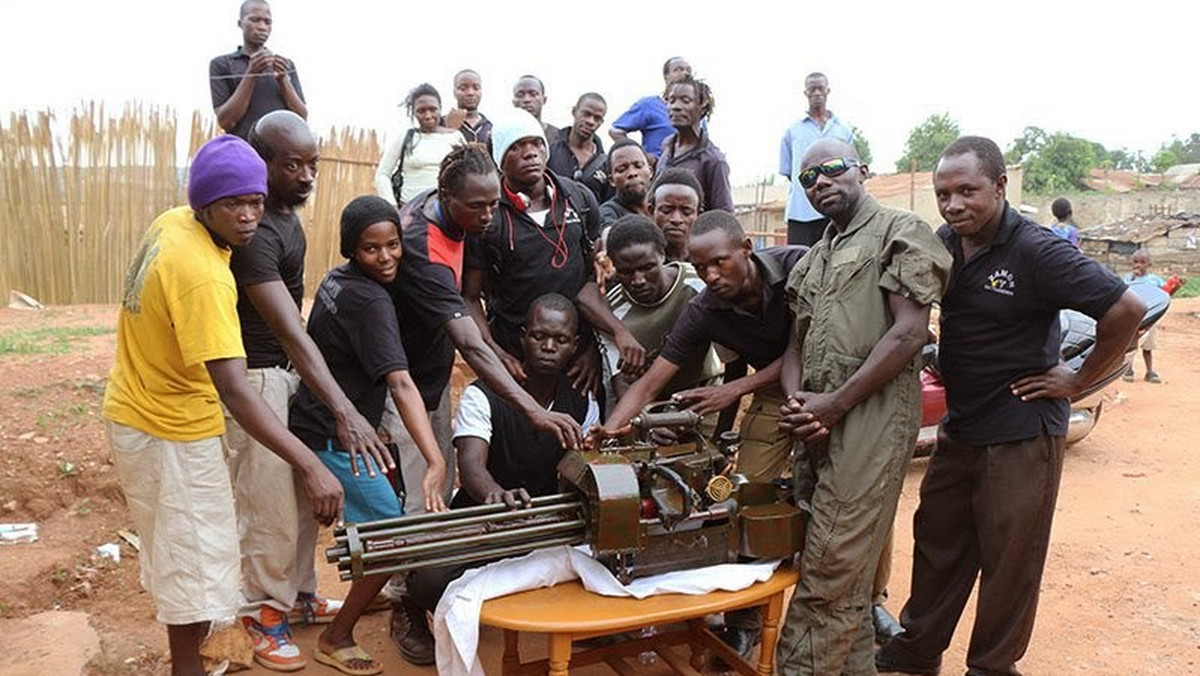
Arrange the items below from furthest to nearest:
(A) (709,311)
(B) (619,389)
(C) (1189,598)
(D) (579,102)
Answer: (D) (579,102), (C) (1189,598), (B) (619,389), (A) (709,311)

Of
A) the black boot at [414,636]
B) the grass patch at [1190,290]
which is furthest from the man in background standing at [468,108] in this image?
the grass patch at [1190,290]

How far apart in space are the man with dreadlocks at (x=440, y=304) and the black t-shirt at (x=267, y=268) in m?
0.38

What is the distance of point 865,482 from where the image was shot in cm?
291

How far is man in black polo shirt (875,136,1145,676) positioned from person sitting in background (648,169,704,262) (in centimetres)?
112

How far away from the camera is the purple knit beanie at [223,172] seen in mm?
2686

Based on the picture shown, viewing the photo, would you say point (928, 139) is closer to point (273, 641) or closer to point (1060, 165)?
point (1060, 165)

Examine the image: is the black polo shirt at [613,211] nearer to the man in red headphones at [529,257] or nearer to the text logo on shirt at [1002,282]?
the man in red headphones at [529,257]

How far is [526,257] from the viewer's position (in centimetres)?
379

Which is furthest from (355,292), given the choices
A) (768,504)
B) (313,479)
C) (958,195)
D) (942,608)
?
(942,608)

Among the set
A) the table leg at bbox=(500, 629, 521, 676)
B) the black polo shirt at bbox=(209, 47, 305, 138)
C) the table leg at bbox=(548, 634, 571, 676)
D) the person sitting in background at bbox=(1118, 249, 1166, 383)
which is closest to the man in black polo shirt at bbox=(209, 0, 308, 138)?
the black polo shirt at bbox=(209, 47, 305, 138)

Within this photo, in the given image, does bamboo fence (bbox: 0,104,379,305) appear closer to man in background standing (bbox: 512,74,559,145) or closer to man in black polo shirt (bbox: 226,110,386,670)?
man in background standing (bbox: 512,74,559,145)

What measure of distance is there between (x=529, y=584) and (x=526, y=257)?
1.53m

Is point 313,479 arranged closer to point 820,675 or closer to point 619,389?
point 619,389

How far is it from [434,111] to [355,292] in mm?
2790
